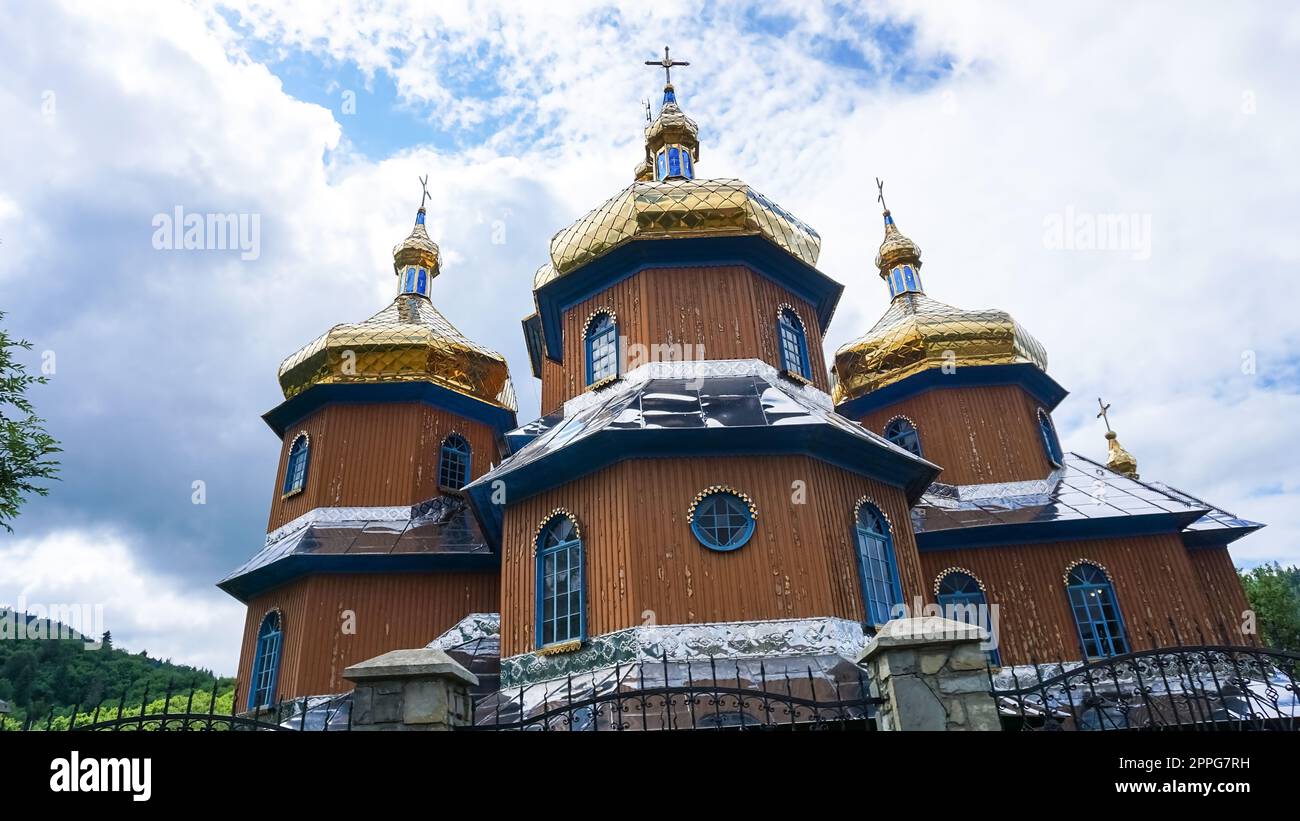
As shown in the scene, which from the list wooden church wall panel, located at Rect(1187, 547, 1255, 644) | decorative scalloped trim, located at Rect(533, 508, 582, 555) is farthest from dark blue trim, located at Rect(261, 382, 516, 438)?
wooden church wall panel, located at Rect(1187, 547, 1255, 644)

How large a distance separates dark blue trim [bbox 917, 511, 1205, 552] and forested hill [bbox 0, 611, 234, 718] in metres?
26.4

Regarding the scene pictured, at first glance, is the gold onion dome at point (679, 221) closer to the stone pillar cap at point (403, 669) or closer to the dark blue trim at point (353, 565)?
the dark blue trim at point (353, 565)

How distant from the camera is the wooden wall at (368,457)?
45.2 ft

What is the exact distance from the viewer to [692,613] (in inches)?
332

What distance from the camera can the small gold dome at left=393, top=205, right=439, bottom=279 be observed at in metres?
18.0

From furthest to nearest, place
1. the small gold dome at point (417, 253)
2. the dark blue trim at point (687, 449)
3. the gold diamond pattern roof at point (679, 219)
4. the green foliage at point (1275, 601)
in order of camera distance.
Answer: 1. the green foliage at point (1275, 601)
2. the small gold dome at point (417, 253)
3. the gold diamond pattern roof at point (679, 219)
4. the dark blue trim at point (687, 449)

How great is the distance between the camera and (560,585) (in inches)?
371

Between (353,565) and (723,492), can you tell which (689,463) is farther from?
(353,565)

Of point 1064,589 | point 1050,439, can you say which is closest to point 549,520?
point 1064,589

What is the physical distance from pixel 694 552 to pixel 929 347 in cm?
898

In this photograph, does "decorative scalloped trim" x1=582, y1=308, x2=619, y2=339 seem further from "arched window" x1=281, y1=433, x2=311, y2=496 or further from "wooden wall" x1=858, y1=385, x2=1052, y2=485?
"wooden wall" x1=858, y1=385, x2=1052, y2=485

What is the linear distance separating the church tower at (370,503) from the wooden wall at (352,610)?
17 mm

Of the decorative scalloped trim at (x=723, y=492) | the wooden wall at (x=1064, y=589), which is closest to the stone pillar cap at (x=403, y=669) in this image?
the decorative scalloped trim at (x=723, y=492)
